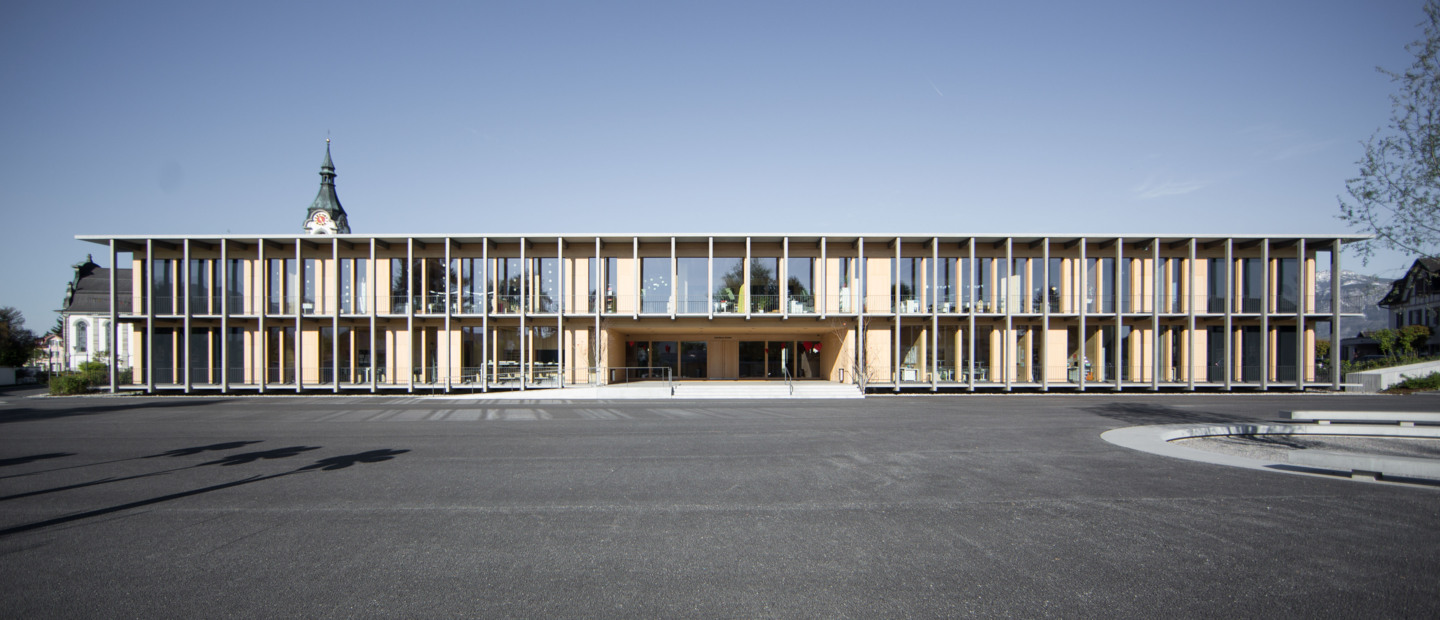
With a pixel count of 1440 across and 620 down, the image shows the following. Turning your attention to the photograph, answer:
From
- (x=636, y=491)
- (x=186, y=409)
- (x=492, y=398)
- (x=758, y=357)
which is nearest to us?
(x=636, y=491)

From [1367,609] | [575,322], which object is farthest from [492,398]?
[1367,609]

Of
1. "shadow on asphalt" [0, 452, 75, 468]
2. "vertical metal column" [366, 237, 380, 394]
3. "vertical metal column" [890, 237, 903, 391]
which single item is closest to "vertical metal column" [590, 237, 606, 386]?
"vertical metal column" [366, 237, 380, 394]

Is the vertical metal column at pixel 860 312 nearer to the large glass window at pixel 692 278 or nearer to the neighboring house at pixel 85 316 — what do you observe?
the large glass window at pixel 692 278

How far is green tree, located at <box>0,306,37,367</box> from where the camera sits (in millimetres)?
48562

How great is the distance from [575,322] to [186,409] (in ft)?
46.1

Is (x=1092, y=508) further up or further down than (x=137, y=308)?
further down

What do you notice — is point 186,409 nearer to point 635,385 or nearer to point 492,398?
point 492,398

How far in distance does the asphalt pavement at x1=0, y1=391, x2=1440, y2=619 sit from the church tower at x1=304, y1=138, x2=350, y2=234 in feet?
153

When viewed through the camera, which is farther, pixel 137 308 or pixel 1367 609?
pixel 137 308

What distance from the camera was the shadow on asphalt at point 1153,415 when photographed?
16.2m

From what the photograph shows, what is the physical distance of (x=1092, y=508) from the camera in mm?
7281

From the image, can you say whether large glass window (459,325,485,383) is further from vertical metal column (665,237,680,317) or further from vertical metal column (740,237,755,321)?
vertical metal column (740,237,755,321)

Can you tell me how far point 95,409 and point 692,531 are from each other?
2419 centimetres

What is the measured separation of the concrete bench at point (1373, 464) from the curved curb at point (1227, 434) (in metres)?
0.37
